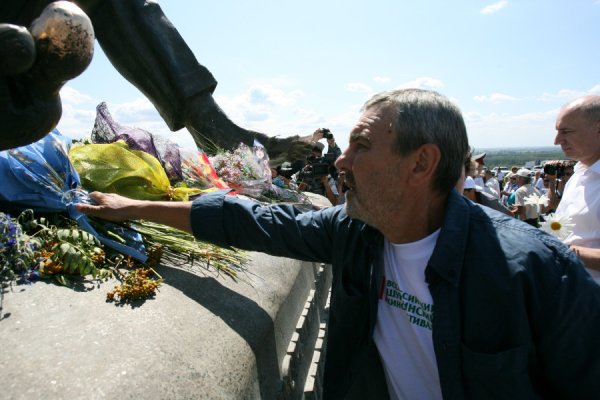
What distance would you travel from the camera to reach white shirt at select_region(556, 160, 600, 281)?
2660 millimetres

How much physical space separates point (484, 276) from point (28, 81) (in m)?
1.29

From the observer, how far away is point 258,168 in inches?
158

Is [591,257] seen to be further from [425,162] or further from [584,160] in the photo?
[425,162]

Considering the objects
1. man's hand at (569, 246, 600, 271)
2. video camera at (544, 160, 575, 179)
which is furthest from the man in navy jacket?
video camera at (544, 160, 575, 179)

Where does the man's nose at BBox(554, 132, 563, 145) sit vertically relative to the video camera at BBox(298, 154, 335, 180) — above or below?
above

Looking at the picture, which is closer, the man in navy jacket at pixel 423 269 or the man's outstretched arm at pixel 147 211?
the man in navy jacket at pixel 423 269

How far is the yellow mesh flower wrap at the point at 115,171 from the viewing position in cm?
240

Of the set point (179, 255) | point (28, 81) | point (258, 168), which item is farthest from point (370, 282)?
point (258, 168)

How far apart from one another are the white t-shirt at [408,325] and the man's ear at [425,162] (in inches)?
8.4

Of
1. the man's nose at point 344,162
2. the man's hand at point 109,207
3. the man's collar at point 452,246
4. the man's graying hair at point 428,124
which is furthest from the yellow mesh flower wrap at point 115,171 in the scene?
the man's collar at point 452,246

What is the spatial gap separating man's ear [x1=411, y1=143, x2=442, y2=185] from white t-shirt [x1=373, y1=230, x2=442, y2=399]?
0.70 ft

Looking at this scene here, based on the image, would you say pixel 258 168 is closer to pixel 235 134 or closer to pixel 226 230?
→ pixel 235 134

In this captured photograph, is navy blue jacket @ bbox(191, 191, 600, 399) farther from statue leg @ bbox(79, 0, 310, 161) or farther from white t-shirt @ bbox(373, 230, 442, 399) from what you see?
statue leg @ bbox(79, 0, 310, 161)

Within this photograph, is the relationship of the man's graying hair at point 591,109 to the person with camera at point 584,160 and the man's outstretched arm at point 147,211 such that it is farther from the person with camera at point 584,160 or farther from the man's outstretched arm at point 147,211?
the man's outstretched arm at point 147,211
